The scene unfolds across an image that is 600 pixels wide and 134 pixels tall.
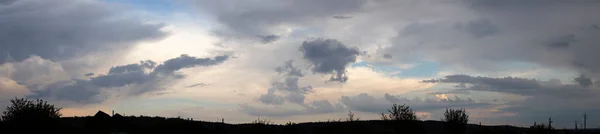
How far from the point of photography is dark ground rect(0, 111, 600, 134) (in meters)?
61.8

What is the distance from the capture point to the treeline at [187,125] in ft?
207

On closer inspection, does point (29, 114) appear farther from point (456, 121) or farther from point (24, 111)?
point (456, 121)

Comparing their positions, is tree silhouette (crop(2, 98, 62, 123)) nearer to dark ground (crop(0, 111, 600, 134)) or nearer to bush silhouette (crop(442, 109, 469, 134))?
dark ground (crop(0, 111, 600, 134))

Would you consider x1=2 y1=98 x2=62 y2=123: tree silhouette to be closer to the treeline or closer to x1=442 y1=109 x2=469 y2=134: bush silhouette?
the treeline

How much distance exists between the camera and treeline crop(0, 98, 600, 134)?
207 feet

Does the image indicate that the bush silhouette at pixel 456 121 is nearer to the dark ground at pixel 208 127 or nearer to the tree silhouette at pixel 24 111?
the dark ground at pixel 208 127

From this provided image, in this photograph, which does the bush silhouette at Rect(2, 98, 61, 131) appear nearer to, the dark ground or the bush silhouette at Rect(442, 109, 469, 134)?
the dark ground

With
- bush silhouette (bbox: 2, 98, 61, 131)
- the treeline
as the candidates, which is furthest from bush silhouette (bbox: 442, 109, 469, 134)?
bush silhouette (bbox: 2, 98, 61, 131)

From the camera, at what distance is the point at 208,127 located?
75.6 metres

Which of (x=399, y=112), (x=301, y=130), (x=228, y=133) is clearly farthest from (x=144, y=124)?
(x=399, y=112)

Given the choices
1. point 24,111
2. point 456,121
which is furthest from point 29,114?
point 456,121

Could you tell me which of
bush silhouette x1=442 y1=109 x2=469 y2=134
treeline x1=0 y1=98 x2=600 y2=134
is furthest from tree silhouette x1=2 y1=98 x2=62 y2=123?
bush silhouette x1=442 y1=109 x2=469 y2=134

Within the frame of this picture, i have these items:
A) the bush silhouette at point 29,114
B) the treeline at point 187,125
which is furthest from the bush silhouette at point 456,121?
the bush silhouette at point 29,114

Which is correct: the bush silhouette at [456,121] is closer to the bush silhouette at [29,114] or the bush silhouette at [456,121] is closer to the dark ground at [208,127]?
the dark ground at [208,127]
